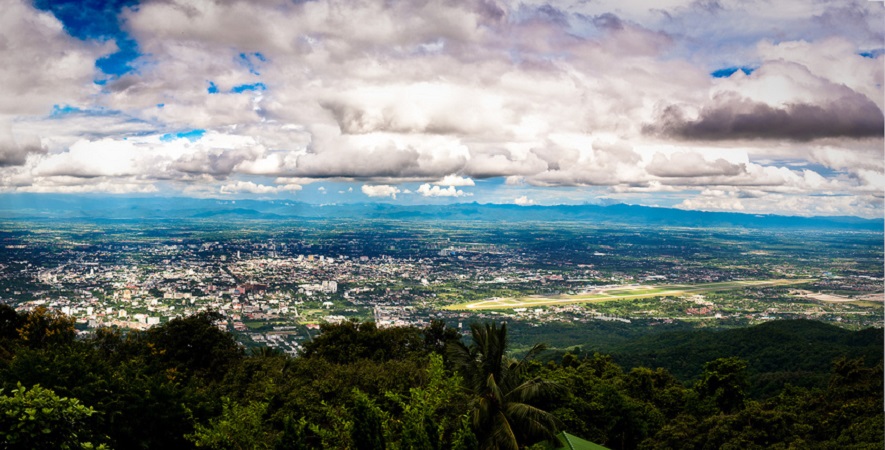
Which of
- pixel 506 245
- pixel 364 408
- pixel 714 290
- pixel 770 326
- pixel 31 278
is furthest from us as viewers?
pixel 506 245

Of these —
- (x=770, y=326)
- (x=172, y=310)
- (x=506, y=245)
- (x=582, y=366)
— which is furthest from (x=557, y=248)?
(x=582, y=366)

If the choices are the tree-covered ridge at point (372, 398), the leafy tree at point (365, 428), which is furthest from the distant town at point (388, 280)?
the leafy tree at point (365, 428)

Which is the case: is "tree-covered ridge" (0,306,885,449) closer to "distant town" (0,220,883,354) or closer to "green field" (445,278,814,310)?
"distant town" (0,220,883,354)

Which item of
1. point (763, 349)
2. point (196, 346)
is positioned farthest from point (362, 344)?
point (763, 349)

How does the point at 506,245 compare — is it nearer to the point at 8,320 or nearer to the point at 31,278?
the point at 31,278

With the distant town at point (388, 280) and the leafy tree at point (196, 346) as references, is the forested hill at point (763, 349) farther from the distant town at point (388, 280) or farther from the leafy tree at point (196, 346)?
the leafy tree at point (196, 346)

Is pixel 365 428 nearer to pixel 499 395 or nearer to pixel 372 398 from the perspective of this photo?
pixel 499 395
